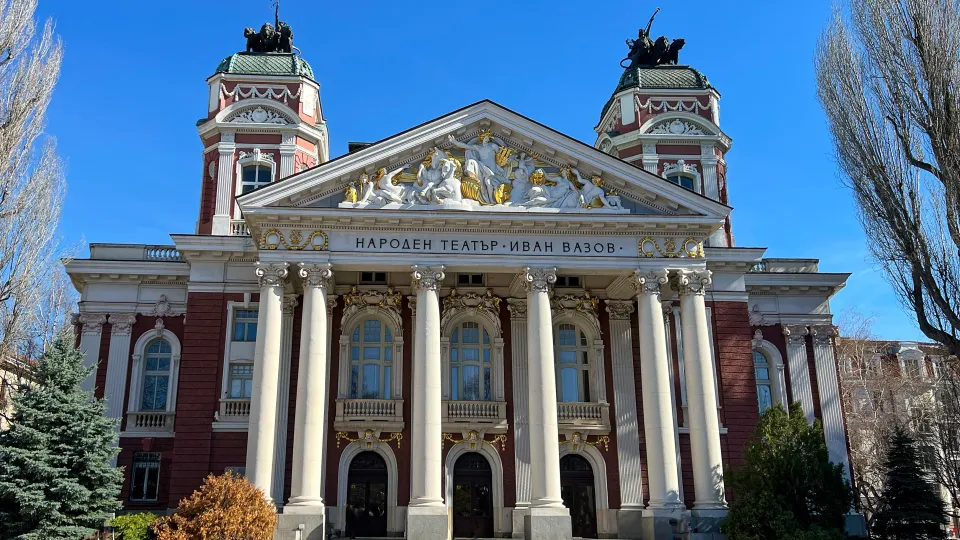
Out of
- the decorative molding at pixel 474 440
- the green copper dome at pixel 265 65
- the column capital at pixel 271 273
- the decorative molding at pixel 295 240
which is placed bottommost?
the decorative molding at pixel 474 440

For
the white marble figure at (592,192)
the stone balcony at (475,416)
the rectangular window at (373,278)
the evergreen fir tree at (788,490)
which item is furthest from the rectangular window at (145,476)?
the evergreen fir tree at (788,490)

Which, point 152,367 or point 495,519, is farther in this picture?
point 152,367

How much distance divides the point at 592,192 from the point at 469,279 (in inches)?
239

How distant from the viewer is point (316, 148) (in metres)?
37.0

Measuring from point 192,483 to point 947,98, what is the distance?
27.1 m

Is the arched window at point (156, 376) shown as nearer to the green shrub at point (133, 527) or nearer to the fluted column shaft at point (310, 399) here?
the green shrub at point (133, 527)

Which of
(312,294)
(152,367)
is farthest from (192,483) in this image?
(312,294)

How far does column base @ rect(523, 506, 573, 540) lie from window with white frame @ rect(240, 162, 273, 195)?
18223mm

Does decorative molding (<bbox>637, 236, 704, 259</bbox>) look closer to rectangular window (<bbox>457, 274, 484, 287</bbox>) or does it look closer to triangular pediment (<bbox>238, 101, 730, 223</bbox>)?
triangular pediment (<bbox>238, 101, 730, 223</bbox>)

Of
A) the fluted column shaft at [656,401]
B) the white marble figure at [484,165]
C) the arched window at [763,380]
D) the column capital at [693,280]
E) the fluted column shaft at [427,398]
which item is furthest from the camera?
the arched window at [763,380]

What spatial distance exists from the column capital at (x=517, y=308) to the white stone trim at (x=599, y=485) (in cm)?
503

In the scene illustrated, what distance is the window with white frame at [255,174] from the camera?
1383 inches

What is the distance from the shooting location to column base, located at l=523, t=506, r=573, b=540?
2555 cm

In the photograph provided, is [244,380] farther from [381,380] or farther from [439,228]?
[439,228]
